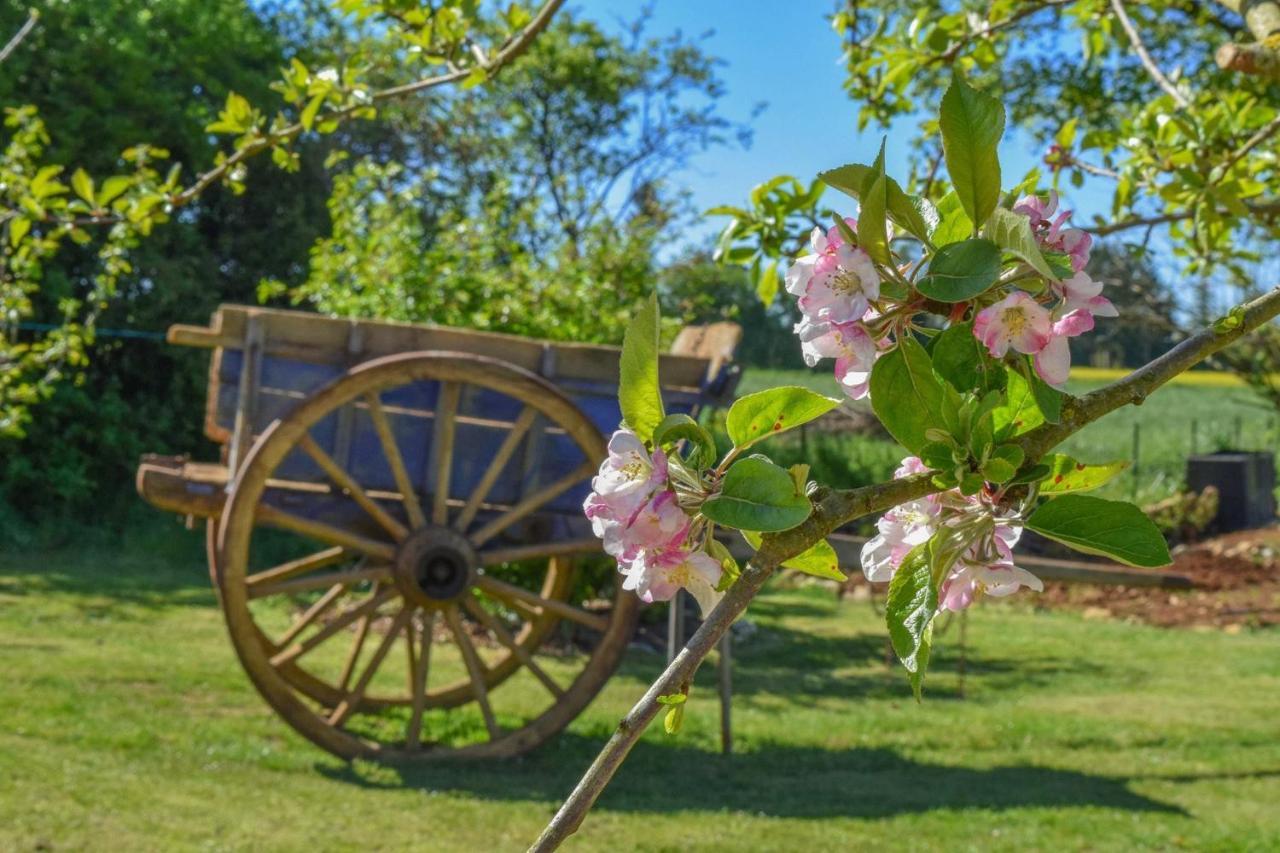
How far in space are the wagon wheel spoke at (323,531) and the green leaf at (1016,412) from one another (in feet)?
15.2

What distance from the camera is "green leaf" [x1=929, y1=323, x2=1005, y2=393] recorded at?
897mm

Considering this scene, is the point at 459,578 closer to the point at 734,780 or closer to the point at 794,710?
the point at 734,780

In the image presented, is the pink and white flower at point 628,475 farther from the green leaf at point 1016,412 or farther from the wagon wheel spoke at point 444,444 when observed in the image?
the wagon wheel spoke at point 444,444

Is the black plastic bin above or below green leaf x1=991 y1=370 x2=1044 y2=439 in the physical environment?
above

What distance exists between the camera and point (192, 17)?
1389 cm

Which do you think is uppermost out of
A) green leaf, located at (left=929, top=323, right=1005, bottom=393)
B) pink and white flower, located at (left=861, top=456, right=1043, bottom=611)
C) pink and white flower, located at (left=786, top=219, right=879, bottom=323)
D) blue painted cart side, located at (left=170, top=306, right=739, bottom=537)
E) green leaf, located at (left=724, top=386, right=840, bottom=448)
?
blue painted cart side, located at (left=170, top=306, right=739, bottom=537)

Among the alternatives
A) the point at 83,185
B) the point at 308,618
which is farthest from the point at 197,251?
the point at 83,185

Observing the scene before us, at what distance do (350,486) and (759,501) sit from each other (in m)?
4.75

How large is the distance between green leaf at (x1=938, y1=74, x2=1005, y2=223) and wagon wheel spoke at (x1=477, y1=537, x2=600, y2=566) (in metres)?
4.79

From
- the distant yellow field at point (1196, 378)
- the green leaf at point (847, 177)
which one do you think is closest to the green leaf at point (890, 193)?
the green leaf at point (847, 177)

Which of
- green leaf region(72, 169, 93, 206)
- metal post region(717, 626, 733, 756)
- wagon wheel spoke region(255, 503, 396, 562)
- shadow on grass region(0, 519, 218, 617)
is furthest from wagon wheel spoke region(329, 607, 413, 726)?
shadow on grass region(0, 519, 218, 617)

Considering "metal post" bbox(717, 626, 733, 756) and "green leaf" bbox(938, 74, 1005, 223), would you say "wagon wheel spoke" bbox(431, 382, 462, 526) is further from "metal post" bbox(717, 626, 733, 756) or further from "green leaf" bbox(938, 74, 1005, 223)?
"green leaf" bbox(938, 74, 1005, 223)

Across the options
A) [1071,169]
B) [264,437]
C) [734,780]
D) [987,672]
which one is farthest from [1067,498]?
[987,672]

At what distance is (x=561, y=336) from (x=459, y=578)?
278cm
